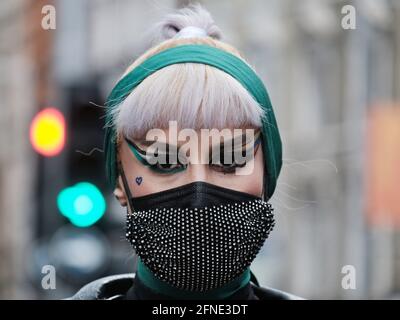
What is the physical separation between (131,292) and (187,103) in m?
0.61

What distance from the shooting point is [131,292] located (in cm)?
306

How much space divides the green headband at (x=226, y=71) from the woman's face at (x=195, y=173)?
4 centimetres

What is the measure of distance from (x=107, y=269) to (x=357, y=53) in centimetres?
444

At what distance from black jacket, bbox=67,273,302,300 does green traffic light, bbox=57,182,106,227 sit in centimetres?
37

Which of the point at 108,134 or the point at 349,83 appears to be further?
the point at 349,83

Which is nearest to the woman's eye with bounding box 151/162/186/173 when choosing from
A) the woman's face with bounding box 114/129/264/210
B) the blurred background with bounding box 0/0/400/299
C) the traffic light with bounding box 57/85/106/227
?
the woman's face with bounding box 114/129/264/210

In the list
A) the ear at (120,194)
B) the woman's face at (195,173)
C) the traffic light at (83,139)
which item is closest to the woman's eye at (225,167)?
the woman's face at (195,173)

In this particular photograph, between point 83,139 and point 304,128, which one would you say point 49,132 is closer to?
point 304,128

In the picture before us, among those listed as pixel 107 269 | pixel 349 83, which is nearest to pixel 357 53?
pixel 349 83

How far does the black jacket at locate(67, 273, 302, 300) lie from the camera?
2979 millimetres

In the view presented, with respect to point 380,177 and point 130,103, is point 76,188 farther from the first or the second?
point 380,177

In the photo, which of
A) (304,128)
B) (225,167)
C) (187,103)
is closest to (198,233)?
(225,167)

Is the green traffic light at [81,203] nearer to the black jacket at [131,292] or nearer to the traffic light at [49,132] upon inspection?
the black jacket at [131,292]

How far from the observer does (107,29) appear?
13898 millimetres
